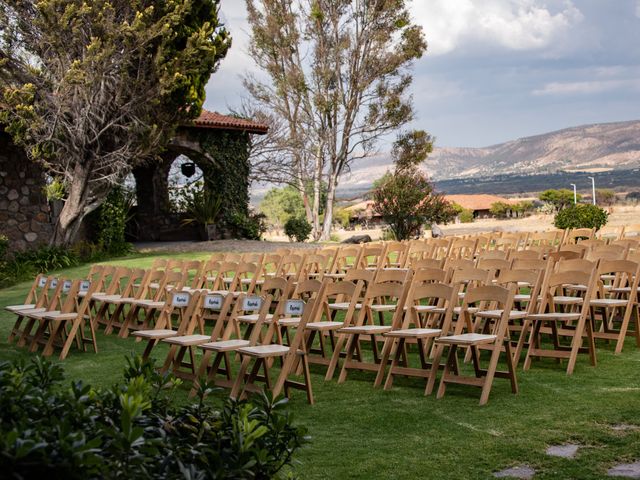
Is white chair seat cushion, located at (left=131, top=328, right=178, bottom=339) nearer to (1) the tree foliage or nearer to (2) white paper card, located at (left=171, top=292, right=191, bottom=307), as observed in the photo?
(2) white paper card, located at (left=171, top=292, right=191, bottom=307)

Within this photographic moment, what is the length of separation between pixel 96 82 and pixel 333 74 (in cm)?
1766

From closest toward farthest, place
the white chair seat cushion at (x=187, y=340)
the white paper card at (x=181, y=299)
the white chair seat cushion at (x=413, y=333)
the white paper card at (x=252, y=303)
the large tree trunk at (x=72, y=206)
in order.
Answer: the white chair seat cushion at (x=413, y=333)
the white chair seat cushion at (x=187, y=340)
the white paper card at (x=252, y=303)
the white paper card at (x=181, y=299)
the large tree trunk at (x=72, y=206)

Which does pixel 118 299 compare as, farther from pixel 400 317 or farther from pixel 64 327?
pixel 400 317

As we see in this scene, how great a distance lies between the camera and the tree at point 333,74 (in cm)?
3203

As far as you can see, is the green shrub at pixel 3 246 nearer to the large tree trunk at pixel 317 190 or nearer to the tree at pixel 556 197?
the large tree trunk at pixel 317 190

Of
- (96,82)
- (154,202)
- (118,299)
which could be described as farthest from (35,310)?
(154,202)

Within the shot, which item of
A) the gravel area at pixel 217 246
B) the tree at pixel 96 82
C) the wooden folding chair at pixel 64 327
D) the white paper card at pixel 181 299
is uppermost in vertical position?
the tree at pixel 96 82

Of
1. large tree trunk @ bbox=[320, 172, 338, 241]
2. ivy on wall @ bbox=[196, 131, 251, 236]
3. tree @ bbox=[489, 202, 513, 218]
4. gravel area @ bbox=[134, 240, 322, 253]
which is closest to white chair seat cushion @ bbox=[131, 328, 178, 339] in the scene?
gravel area @ bbox=[134, 240, 322, 253]

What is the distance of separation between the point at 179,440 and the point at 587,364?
4971 mm

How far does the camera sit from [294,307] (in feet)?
19.4

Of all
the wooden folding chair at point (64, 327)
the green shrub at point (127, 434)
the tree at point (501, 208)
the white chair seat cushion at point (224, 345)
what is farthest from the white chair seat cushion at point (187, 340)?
the tree at point (501, 208)

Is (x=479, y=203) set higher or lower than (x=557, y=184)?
lower

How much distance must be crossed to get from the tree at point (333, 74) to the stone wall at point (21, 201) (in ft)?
49.2

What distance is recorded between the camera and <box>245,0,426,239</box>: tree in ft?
105
